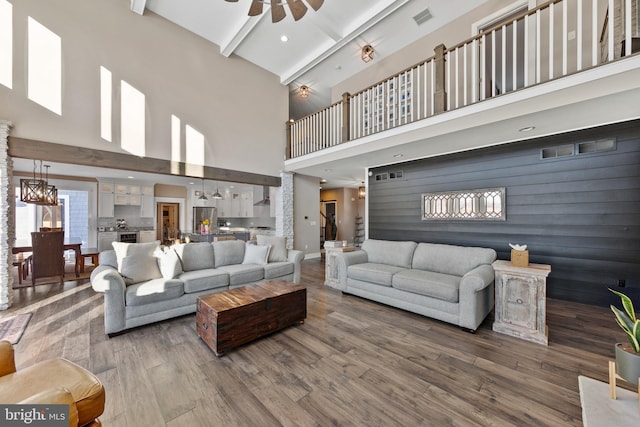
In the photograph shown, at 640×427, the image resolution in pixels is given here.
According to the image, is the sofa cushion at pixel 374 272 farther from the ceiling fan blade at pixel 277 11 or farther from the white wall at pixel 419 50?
the white wall at pixel 419 50

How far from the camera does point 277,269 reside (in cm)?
407

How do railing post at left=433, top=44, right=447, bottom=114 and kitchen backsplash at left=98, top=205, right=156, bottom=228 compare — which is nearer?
railing post at left=433, top=44, right=447, bottom=114

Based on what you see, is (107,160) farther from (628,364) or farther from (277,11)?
(628,364)

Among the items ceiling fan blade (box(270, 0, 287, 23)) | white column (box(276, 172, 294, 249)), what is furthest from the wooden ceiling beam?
ceiling fan blade (box(270, 0, 287, 23))

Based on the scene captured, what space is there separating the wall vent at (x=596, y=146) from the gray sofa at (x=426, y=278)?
6.56ft

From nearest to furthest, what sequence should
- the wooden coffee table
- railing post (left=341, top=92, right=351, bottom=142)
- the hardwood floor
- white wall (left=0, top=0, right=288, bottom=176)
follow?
the hardwood floor
the wooden coffee table
white wall (left=0, top=0, right=288, bottom=176)
railing post (left=341, top=92, right=351, bottom=142)

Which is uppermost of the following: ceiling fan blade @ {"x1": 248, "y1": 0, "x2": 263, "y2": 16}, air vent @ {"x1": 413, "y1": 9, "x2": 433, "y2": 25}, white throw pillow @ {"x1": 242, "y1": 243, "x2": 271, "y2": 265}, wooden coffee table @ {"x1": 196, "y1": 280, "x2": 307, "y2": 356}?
air vent @ {"x1": 413, "y1": 9, "x2": 433, "y2": 25}

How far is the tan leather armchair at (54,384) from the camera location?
1.13 metres

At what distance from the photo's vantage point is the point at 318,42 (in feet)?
18.3

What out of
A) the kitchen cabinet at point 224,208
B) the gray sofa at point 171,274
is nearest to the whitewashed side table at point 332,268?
the gray sofa at point 171,274

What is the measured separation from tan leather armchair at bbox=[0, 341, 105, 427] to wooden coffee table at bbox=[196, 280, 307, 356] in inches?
40.1

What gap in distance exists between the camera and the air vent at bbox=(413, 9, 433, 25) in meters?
4.66

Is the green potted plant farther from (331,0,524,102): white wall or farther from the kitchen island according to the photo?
the kitchen island

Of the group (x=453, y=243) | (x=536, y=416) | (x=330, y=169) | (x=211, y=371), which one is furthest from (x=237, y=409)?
(x=330, y=169)
